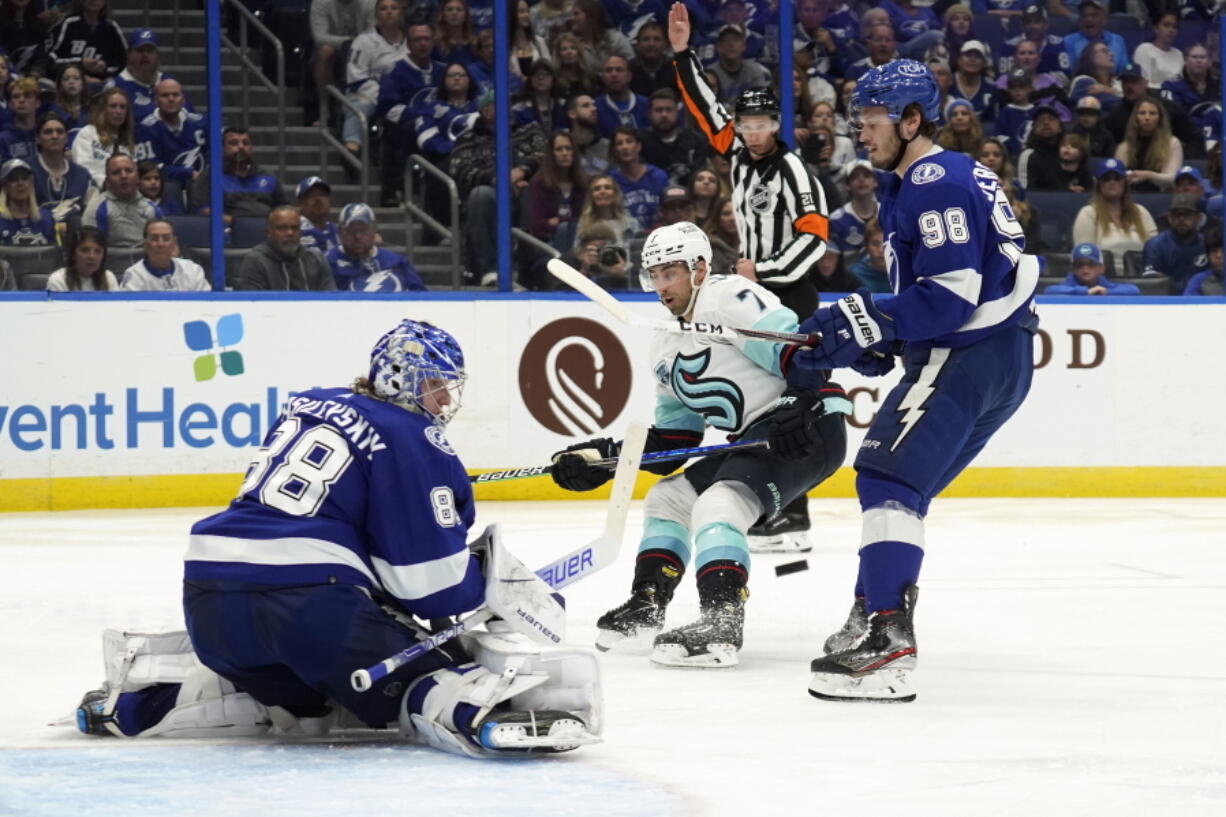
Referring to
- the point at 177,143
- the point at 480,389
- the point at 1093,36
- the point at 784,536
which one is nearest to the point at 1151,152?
the point at 1093,36

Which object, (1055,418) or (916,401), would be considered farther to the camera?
(1055,418)

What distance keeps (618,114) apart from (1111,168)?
90.6 inches

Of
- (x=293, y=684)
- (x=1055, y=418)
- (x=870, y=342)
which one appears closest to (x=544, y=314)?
(x=1055, y=418)

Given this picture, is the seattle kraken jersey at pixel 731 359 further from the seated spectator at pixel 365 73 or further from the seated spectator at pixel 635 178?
the seated spectator at pixel 365 73

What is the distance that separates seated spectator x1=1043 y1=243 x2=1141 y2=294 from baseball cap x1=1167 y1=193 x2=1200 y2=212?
19.5 inches

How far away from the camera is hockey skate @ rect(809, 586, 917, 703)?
3.60 meters

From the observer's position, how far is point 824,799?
110 inches

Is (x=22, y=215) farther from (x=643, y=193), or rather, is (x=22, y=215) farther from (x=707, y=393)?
(x=707, y=393)

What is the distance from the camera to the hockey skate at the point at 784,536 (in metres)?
6.20

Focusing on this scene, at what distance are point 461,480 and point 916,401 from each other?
1.02m

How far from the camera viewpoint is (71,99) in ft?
26.0

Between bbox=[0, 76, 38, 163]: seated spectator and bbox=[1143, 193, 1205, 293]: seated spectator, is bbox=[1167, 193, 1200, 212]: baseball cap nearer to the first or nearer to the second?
bbox=[1143, 193, 1205, 293]: seated spectator

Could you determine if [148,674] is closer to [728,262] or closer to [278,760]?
[278,760]

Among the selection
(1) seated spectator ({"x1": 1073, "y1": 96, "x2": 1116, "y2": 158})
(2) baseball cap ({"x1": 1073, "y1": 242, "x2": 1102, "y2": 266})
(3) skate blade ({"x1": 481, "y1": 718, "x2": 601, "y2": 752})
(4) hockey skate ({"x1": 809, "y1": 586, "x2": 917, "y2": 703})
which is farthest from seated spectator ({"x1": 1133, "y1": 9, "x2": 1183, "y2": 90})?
(3) skate blade ({"x1": 481, "y1": 718, "x2": 601, "y2": 752})
